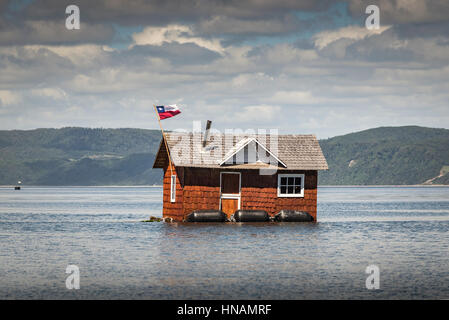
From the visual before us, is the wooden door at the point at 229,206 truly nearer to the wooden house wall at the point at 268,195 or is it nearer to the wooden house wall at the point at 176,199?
the wooden house wall at the point at 268,195

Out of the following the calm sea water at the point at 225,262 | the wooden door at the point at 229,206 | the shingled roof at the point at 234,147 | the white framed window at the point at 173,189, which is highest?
the shingled roof at the point at 234,147

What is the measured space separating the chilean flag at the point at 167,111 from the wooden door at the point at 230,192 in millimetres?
5089

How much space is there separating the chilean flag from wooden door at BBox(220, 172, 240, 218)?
5.09m

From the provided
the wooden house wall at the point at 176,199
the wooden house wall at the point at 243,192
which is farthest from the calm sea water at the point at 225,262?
the wooden house wall at the point at 243,192

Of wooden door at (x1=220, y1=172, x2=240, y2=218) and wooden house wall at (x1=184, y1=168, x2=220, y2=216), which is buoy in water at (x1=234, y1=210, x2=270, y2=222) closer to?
wooden door at (x1=220, y1=172, x2=240, y2=218)

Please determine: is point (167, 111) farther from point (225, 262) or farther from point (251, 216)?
point (225, 262)

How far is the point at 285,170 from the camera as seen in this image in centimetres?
4684

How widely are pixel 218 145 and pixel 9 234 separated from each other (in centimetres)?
1502

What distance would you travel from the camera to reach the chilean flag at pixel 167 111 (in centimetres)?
4575

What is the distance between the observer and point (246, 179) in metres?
46.7

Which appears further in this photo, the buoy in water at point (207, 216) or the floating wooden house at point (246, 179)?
the floating wooden house at point (246, 179)
